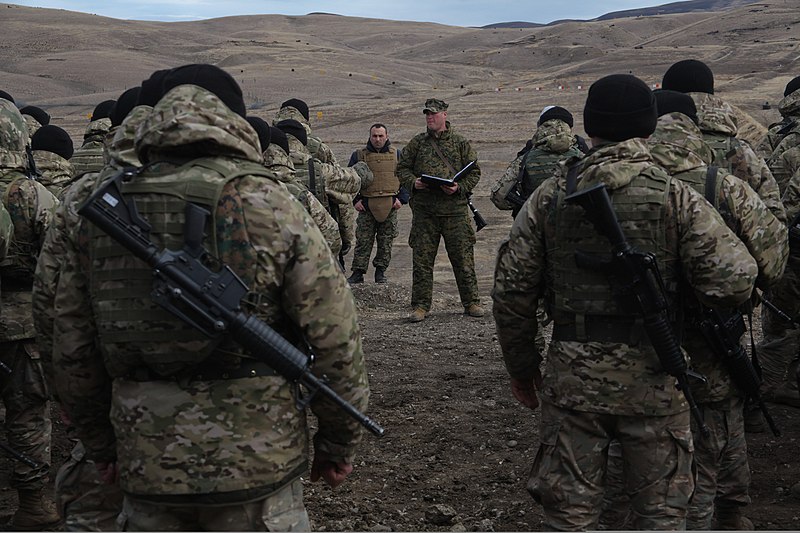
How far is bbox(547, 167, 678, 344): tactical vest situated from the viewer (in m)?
3.50

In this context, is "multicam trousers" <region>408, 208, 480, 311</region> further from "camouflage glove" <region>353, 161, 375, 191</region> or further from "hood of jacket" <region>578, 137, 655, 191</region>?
"hood of jacket" <region>578, 137, 655, 191</region>

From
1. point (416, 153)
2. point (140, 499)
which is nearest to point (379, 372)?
point (416, 153)

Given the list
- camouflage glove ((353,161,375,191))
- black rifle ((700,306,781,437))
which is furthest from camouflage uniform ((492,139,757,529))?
camouflage glove ((353,161,375,191))

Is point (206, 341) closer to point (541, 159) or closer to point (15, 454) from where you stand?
point (15, 454)

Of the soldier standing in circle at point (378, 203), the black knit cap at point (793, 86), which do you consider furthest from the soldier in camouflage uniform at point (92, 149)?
the soldier standing in circle at point (378, 203)

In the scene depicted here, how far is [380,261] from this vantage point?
12227mm

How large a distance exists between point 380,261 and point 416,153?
9.71ft

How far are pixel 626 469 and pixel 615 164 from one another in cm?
110

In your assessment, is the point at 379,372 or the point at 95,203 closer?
the point at 95,203

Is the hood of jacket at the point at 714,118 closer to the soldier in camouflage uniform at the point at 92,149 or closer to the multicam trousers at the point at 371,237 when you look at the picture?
the soldier in camouflage uniform at the point at 92,149

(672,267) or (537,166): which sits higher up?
(672,267)

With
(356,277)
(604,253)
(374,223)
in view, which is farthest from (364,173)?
(604,253)

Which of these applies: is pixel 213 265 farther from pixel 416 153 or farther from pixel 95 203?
pixel 416 153

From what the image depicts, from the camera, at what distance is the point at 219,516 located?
9.42 feet
